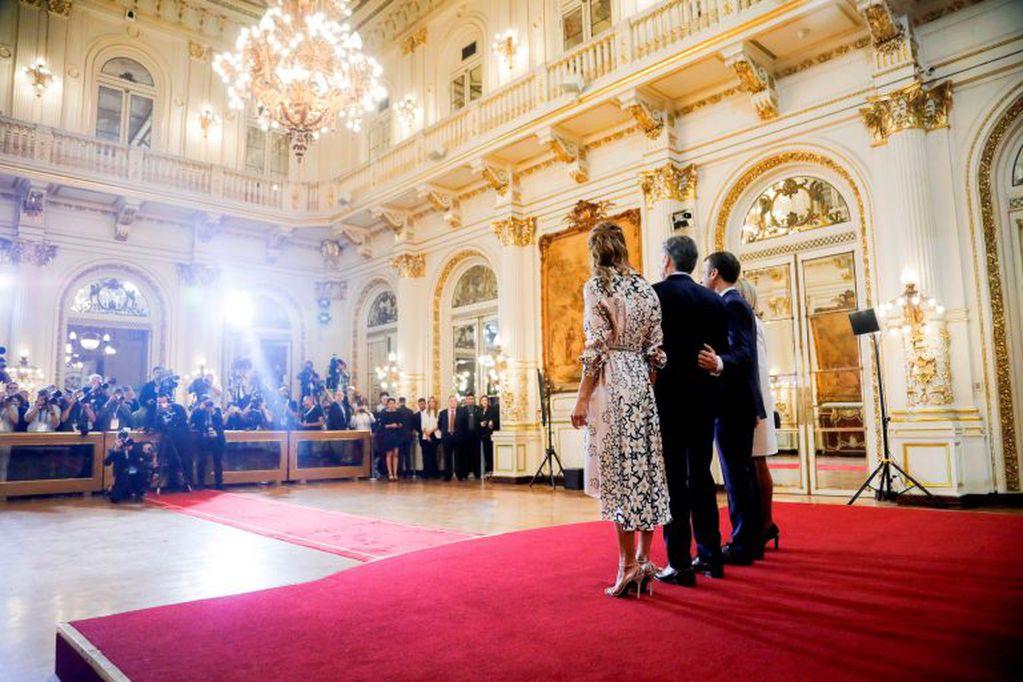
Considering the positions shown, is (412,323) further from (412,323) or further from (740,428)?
(740,428)

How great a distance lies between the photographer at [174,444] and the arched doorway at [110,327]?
425 centimetres

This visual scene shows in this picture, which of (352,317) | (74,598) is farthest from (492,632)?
(352,317)

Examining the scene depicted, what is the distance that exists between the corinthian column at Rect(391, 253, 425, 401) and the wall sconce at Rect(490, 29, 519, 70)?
398 cm

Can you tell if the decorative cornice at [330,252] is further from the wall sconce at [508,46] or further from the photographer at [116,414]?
the photographer at [116,414]

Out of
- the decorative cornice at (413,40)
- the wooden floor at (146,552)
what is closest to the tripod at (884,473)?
the wooden floor at (146,552)

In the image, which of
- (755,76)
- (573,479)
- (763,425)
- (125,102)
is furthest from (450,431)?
(125,102)

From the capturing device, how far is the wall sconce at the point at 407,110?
45.4 ft

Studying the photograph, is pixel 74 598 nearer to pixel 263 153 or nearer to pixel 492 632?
pixel 492 632

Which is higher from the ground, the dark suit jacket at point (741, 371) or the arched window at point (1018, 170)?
the arched window at point (1018, 170)

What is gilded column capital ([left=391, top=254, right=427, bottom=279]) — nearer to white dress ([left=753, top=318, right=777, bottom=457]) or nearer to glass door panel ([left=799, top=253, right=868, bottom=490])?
glass door panel ([left=799, top=253, right=868, bottom=490])

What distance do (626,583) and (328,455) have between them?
9.62 meters

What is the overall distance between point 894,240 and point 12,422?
11167 millimetres

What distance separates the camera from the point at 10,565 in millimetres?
4477

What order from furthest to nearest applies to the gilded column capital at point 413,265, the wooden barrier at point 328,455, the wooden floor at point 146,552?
the gilded column capital at point 413,265, the wooden barrier at point 328,455, the wooden floor at point 146,552
